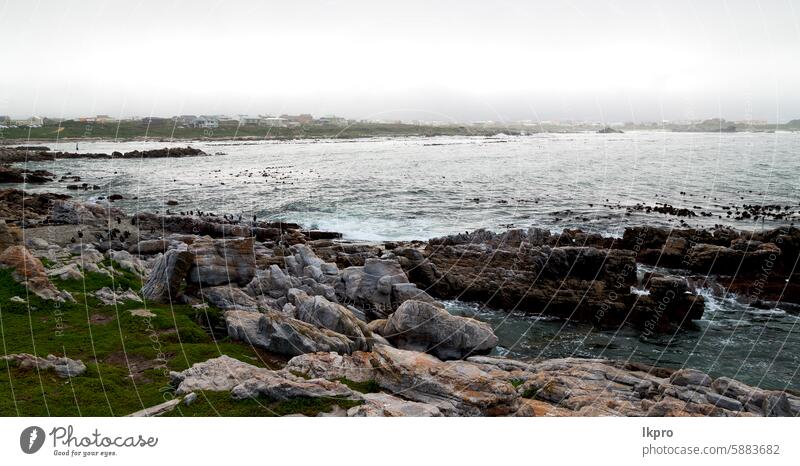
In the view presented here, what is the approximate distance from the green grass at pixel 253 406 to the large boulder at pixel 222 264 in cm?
912

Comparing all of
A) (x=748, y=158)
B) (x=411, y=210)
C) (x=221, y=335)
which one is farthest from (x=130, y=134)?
(x=221, y=335)

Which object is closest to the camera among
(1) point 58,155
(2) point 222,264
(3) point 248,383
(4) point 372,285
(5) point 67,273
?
(3) point 248,383

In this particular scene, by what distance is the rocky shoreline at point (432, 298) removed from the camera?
12.3 metres

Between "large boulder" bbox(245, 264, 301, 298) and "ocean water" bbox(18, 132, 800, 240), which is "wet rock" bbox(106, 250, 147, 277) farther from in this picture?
"ocean water" bbox(18, 132, 800, 240)

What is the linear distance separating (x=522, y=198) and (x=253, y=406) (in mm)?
48004

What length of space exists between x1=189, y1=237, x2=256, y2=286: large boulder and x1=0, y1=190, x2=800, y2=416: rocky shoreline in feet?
0.18

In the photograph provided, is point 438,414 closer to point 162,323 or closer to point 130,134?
point 162,323

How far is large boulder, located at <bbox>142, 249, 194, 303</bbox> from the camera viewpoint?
18.2m

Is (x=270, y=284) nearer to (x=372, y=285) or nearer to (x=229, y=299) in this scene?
(x=229, y=299)

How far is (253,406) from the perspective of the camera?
35.0ft

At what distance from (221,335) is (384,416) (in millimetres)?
7604

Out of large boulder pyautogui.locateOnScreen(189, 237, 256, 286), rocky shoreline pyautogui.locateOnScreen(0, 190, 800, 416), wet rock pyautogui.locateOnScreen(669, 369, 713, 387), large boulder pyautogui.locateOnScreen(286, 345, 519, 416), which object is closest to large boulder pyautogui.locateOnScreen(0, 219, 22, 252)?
rocky shoreline pyautogui.locateOnScreen(0, 190, 800, 416)

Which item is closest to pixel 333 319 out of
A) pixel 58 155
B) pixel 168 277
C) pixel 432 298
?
pixel 168 277

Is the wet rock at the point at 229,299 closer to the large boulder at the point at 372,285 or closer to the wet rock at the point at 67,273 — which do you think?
the wet rock at the point at 67,273
